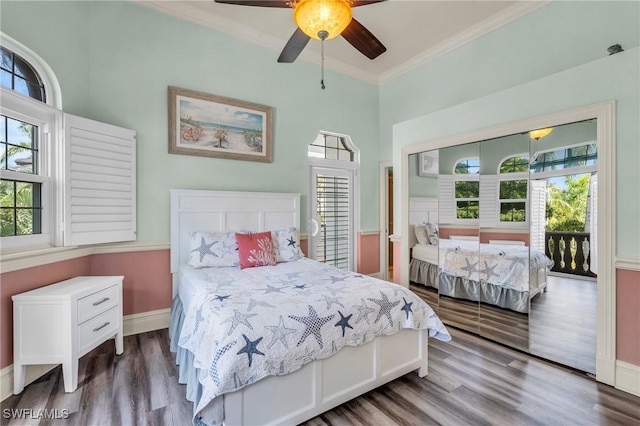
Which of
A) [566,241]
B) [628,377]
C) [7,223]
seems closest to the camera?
[628,377]

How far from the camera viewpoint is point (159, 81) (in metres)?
3.22

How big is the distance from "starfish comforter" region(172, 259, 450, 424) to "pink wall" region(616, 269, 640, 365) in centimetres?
128

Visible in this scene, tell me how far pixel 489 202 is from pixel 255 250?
2.43 m

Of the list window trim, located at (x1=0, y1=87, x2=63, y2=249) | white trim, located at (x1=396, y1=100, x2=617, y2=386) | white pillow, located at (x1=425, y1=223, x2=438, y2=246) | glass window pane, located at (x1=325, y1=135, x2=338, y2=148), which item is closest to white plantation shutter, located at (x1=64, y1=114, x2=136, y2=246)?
window trim, located at (x1=0, y1=87, x2=63, y2=249)

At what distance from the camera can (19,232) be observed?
230 centimetres

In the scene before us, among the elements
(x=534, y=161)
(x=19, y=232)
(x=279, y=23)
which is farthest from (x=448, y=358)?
(x=279, y=23)

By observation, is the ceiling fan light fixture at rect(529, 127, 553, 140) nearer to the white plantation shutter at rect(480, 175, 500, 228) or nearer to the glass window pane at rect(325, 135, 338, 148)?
the white plantation shutter at rect(480, 175, 500, 228)

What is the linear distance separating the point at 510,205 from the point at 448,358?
1.53m

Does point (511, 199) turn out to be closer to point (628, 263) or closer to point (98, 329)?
point (628, 263)

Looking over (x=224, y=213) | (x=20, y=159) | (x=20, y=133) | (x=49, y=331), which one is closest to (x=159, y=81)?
(x=20, y=133)

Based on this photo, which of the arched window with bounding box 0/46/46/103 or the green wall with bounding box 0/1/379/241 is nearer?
the arched window with bounding box 0/46/46/103

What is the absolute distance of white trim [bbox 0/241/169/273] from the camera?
2076 mm

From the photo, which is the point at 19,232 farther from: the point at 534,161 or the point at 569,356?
the point at 569,356

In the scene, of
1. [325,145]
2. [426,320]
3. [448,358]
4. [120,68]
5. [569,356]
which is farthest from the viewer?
[325,145]
